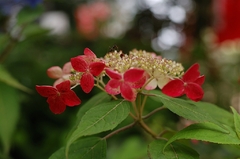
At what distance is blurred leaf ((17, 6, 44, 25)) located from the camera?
1187mm

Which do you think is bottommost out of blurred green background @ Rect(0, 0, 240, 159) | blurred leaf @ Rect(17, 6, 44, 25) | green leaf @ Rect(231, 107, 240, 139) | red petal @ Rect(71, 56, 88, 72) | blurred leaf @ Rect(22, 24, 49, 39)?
blurred green background @ Rect(0, 0, 240, 159)

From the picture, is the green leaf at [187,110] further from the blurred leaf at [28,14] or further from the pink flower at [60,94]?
the blurred leaf at [28,14]

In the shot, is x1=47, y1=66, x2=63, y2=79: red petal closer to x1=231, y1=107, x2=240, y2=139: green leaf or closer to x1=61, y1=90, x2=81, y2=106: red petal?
x1=61, y1=90, x2=81, y2=106: red petal

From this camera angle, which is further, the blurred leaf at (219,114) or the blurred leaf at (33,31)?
the blurred leaf at (33,31)

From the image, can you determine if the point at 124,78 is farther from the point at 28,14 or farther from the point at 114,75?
the point at 28,14

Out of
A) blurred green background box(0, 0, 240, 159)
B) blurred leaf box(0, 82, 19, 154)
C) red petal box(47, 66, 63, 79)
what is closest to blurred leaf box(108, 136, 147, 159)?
blurred green background box(0, 0, 240, 159)

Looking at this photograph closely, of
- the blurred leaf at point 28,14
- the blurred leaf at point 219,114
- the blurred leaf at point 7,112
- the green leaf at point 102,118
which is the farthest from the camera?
the blurred leaf at point 28,14

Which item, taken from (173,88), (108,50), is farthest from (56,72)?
(173,88)

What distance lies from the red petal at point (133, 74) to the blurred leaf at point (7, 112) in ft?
1.97

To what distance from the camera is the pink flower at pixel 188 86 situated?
0.55 meters

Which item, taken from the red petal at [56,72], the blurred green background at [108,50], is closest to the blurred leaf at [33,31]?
the blurred green background at [108,50]

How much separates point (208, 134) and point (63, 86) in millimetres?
203

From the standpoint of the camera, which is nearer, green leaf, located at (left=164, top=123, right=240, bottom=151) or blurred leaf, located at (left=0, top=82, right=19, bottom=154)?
green leaf, located at (left=164, top=123, right=240, bottom=151)

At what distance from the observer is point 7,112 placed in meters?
1.08
